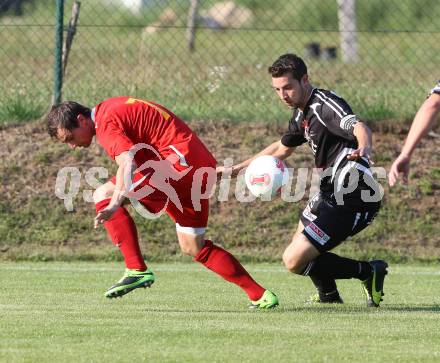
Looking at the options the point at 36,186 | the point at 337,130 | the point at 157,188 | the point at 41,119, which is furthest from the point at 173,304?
the point at 41,119

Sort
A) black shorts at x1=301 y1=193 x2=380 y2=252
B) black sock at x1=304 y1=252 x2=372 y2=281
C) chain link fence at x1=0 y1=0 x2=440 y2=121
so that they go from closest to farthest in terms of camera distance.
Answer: black shorts at x1=301 y1=193 x2=380 y2=252
black sock at x1=304 y1=252 x2=372 y2=281
chain link fence at x1=0 y1=0 x2=440 y2=121

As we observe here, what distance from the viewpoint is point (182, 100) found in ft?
47.6

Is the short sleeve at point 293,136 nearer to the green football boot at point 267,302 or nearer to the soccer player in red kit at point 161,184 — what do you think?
the soccer player in red kit at point 161,184

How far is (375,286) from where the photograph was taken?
825cm

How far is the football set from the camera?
8195 millimetres

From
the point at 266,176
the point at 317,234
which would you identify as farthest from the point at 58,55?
the point at 317,234

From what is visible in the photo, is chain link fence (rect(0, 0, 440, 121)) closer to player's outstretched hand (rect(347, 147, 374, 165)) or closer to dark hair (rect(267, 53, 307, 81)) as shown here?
dark hair (rect(267, 53, 307, 81))

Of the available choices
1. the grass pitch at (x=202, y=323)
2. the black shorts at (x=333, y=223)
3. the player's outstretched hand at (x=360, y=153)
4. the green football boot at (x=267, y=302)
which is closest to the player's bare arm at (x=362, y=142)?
the player's outstretched hand at (x=360, y=153)

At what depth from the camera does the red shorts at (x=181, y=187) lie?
7.80 m

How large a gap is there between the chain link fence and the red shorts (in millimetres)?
5860

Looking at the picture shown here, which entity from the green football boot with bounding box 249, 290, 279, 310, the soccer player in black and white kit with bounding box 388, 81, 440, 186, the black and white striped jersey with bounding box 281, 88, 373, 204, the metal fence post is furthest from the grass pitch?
the metal fence post

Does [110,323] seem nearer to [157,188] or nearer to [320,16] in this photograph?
[157,188]

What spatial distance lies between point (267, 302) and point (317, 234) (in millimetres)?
682

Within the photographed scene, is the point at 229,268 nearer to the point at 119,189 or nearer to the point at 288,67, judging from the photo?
the point at 119,189
